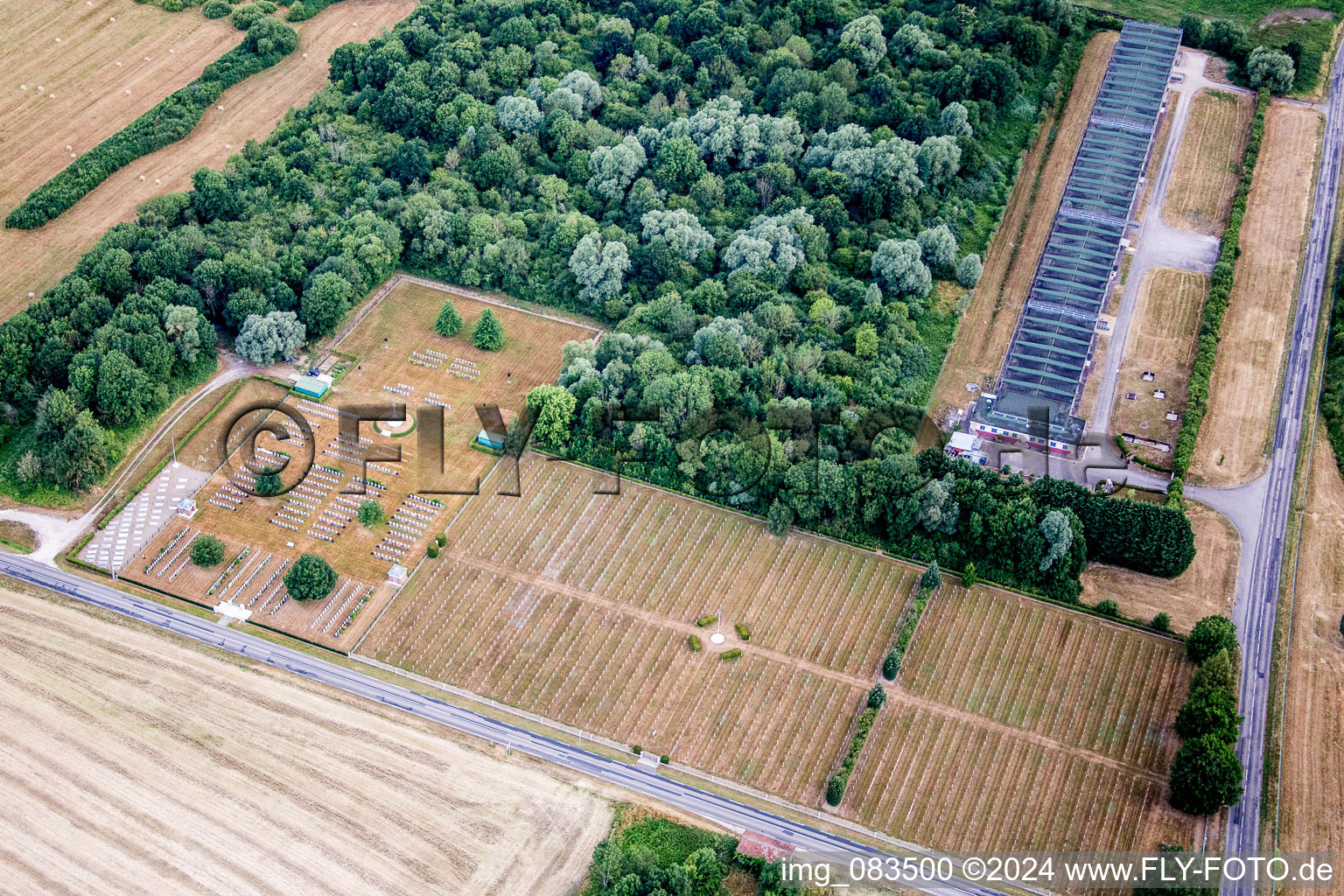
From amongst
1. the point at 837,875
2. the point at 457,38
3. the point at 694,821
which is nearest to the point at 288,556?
the point at 694,821

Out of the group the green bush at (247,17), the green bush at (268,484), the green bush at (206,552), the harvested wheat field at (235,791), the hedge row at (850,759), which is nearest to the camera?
the harvested wheat field at (235,791)

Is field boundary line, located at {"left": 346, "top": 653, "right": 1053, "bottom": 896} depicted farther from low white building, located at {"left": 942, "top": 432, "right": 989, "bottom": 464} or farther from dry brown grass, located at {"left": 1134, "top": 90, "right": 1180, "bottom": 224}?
dry brown grass, located at {"left": 1134, "top": 90, "right": 1180, "bottom": 224}

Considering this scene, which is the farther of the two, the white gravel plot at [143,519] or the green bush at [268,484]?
the green bush at [268,484]

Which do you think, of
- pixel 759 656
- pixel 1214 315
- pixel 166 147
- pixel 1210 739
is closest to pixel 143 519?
pixel 759 656

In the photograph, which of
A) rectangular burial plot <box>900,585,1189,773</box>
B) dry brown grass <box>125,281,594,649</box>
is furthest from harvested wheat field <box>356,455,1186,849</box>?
dry brown grass <box>125,281,594,649</box>

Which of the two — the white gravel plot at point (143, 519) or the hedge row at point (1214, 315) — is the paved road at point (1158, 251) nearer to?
the hedge row at point (1214, 315)

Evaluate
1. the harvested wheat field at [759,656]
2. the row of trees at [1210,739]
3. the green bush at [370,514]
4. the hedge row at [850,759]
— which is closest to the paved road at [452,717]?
the harvested wheat field at [759,656]
